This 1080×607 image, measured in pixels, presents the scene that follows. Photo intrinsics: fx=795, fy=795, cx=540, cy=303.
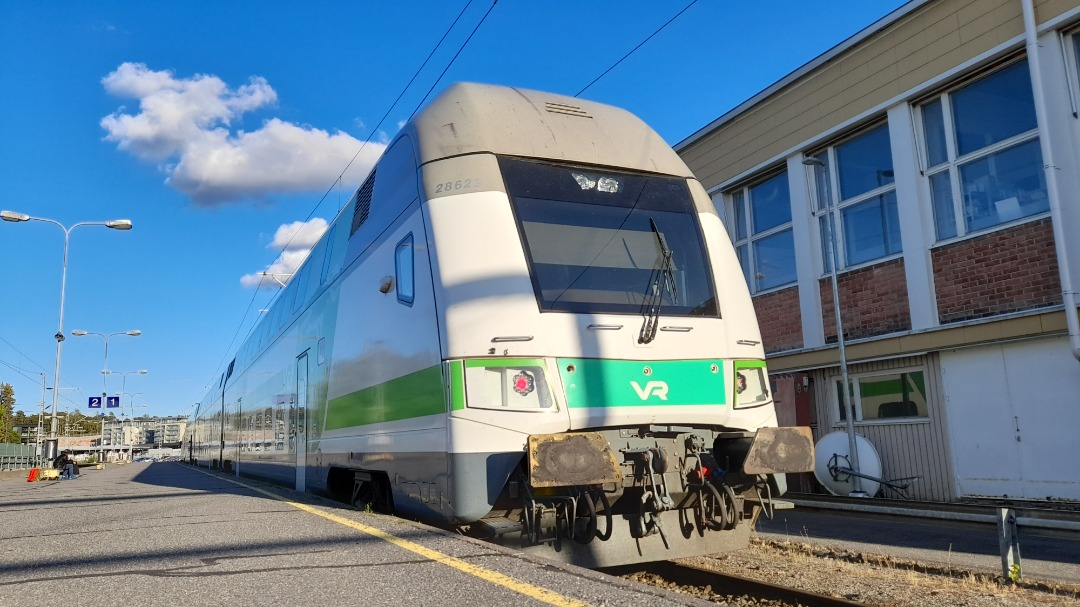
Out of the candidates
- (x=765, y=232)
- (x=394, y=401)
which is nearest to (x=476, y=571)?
(x=394, y=401)

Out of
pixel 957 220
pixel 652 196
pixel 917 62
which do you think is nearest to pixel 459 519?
pixel 652 196

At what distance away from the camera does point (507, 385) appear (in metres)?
5.00

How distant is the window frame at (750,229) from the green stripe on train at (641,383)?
9836 millimetres

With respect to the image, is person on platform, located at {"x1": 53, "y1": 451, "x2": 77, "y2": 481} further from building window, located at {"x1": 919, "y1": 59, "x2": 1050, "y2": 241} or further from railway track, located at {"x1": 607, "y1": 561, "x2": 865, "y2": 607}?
building window, located at {"x1": 919, "y1": 59, "x2": 1050, "y2": 241}

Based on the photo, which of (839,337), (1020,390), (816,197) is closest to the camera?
(1020,390)

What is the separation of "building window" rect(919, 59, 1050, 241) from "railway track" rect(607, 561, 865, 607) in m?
7.89

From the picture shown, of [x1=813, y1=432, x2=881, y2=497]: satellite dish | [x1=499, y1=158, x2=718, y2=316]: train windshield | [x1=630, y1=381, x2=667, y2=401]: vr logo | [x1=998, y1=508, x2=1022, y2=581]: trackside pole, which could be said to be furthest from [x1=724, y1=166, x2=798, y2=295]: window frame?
[x1=630, y1=381, x2=667, y2=401]: vr logo

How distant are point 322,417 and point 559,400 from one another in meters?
4.31

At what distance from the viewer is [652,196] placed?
620cm

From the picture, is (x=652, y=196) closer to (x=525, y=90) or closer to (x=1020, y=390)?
(x=525, y=90)

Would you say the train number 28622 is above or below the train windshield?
above

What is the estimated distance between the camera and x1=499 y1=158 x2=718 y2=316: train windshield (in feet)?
17.9

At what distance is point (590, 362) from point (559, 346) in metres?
0.24

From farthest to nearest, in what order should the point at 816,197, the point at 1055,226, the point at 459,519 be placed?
the point at 816,197
the point at 1055,226
the point at 459,519
